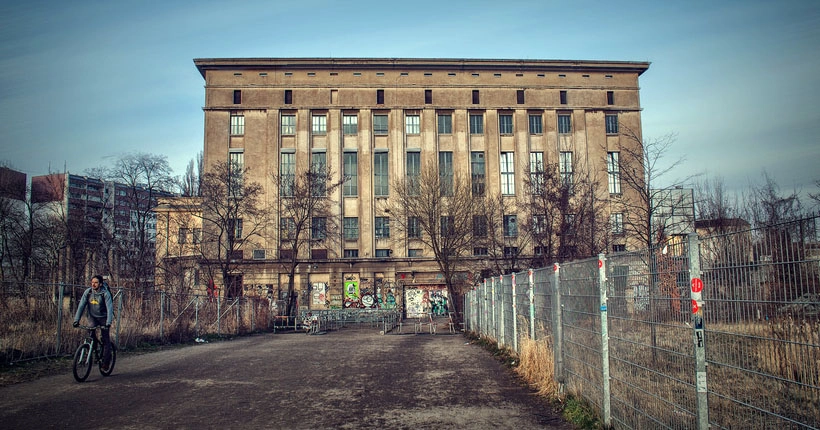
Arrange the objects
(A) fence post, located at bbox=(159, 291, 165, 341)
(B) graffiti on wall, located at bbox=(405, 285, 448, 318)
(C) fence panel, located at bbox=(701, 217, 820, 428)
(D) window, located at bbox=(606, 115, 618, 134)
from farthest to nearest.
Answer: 1. (D) window, located at bbox=(606, 115, 618, 134)
2. (B) graffiti on wall, located at bbox=(405, 285, 448, 318)
3. (A) fence post, located at bbox=(159, 291, 165, 341)
4. (C) fence panel, located at bbox=(701, 217, 820, 428)

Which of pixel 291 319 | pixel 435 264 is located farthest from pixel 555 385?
pixel 435 264

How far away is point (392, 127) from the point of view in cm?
5666

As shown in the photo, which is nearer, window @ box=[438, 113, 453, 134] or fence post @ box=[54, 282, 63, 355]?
fence post @ box=[54, 282, 63, 355]

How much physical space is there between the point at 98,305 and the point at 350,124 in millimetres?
46296

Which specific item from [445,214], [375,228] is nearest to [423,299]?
[375,228]

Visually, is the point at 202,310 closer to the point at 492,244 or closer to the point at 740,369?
the point at 492,244

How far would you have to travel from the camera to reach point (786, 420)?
362 cm

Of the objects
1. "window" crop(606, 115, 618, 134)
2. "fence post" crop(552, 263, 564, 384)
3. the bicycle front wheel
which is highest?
"window" crop(606, 115, 618, 134)

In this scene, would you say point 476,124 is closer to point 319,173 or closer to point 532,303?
point 319,173

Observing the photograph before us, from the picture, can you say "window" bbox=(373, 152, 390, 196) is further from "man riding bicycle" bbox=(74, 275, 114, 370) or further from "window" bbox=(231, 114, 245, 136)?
"man riding bicycle" bbox=(74, 275, 114, 370)

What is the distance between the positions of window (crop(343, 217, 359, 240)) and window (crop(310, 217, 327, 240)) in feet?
8.34

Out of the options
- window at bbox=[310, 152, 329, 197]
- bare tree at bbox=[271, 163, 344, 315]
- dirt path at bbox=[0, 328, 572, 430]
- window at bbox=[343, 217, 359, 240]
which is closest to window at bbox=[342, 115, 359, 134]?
window at bbox=[310, 152, 329, 197]

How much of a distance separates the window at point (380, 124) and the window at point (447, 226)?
19.5m

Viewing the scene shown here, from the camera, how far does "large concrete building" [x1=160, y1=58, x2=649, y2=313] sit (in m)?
54.2
